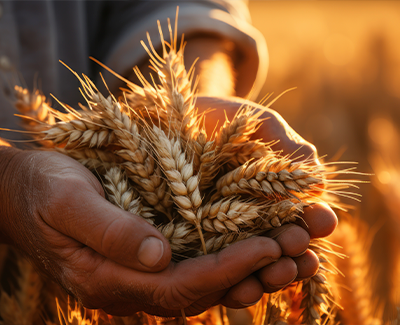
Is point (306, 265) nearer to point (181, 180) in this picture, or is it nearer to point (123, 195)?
point (181, 180)

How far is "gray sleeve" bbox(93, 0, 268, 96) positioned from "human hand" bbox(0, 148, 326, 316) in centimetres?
109

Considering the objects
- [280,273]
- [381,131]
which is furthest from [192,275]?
[381,131]

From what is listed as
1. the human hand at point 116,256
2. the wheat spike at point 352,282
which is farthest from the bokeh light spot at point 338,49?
the human hand at point 116,256

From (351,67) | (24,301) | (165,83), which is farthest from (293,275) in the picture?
(351,67)

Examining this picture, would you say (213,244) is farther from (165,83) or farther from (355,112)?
(355,112)

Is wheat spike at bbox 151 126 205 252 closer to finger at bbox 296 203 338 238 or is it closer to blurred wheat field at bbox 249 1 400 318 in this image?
finger at bbox 296 203 338 238

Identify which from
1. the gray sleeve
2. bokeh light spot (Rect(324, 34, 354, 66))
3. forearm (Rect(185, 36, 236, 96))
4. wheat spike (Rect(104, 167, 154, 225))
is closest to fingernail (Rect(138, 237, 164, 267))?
wheat spike (Rect(104, 167, 154, 225))

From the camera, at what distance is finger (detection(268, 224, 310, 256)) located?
77 centimetres

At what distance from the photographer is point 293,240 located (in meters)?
0.77

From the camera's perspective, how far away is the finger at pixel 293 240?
766 mm

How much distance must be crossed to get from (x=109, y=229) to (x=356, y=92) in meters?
4.76

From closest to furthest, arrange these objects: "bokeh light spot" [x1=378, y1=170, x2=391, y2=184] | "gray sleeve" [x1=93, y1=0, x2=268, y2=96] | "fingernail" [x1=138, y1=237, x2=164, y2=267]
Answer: "fingernail" [x1=138, y1=237, x2=164, y2=267], "gray sleeve" [x1=93, y1=0, x2=268, y2=96], "bokeh light spot" [x1=378, y1=170, x2=391, y2=184]

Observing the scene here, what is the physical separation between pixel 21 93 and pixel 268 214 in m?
1.04

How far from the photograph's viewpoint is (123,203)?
0.84m
